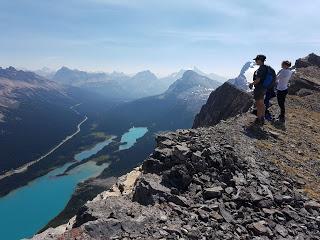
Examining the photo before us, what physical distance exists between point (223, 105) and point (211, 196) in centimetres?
4414

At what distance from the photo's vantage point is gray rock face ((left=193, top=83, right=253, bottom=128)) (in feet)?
173

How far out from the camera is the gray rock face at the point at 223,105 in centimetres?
5276

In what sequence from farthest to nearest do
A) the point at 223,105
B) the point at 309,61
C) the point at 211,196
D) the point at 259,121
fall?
the point at 309,61 → the point at 223,105 → the point at 259,121 → the point at 211,196

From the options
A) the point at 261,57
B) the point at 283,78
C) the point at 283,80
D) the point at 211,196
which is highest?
the point at 261,57

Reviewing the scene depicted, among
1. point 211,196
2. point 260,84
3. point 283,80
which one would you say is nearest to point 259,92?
point 260,84

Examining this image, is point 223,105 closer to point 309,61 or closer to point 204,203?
point 309,61

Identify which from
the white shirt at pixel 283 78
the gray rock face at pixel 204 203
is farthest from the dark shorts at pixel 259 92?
the gray rock face at pixel 204 203

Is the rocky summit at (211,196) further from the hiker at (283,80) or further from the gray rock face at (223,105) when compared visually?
the gray rock face at (223,105)

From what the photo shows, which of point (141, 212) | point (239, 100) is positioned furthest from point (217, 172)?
point (239, 100)

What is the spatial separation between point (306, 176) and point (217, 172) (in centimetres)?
557

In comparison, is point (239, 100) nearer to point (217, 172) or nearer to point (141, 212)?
point (217, 172)

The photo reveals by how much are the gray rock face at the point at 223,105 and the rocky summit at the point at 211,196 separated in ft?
93.0

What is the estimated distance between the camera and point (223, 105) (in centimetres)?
5938

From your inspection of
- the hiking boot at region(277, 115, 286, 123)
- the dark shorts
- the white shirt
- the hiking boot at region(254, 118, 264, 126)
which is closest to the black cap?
the dark shorts
